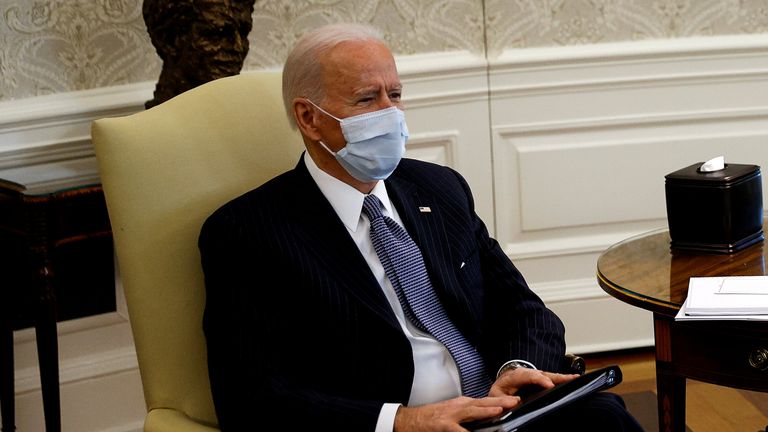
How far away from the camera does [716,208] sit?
227 centimetres

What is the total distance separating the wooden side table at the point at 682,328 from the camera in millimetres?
1936

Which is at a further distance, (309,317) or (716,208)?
(716,208)

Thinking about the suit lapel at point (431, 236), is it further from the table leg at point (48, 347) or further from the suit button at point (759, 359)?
the table leg at point (48, 347)

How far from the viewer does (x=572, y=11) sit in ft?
11.6

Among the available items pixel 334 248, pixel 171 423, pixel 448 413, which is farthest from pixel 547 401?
pixel 171 423

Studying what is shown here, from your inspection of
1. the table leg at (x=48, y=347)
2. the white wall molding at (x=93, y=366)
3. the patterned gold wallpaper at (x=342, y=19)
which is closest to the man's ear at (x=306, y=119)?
the table leg at (x=48, y=347)

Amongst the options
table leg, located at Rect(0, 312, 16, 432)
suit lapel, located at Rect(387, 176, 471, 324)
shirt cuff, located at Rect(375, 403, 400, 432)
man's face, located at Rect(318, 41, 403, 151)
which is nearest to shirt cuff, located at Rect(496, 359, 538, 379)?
suit lapel, located at Rect(387, 176, 471, 324)

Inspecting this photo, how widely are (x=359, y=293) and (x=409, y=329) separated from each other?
14 cm

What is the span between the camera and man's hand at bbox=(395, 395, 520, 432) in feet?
5.63

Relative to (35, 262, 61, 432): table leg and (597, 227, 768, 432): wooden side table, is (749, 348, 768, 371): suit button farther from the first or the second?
(35, 262, 61, 432): table leg

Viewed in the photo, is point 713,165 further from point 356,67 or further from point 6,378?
point 6,378

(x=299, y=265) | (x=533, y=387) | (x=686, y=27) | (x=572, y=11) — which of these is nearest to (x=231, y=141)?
(x=299, y=265)

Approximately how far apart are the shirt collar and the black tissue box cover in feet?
2.36

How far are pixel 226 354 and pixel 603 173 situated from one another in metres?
2.14
